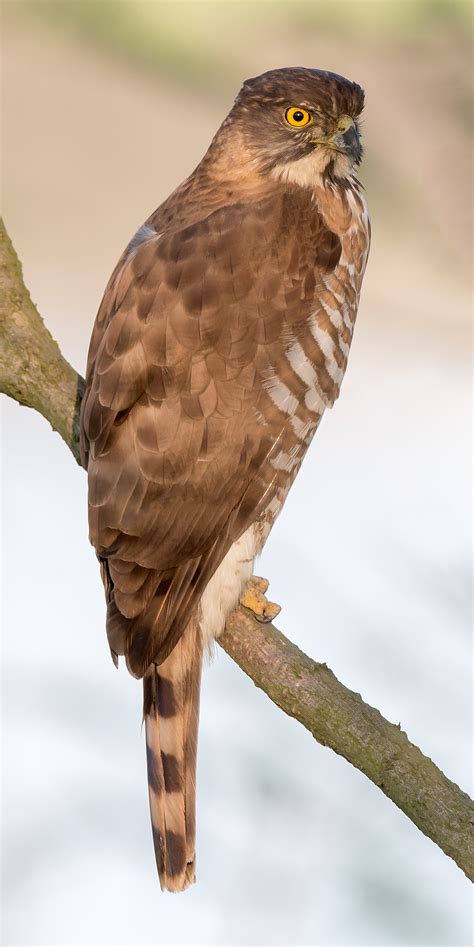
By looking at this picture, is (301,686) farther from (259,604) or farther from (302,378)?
(302,378)

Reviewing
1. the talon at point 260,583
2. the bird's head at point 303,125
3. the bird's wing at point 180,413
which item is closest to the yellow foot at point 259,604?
the talon at point 260,583

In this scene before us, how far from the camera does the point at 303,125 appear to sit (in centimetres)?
179

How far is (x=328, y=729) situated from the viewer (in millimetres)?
1544

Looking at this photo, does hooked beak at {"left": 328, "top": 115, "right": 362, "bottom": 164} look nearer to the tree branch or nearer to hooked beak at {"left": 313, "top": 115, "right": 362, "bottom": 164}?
hooked beak at {"left": 313, "top": 115, "right": 362, "bottom": 164}

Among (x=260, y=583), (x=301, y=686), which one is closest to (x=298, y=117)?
(x=260, y=583)

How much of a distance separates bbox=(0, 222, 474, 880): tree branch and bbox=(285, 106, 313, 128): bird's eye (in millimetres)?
501

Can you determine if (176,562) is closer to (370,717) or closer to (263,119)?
(370,717)

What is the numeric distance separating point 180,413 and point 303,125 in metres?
0.51

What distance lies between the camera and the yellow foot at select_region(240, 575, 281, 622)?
1.78 meters

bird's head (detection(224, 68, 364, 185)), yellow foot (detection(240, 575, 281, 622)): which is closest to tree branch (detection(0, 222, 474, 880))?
yellow foot (detection(240, 575, 281, 622))

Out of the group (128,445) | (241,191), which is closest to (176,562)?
(128,445)

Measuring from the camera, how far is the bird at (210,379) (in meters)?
1.60

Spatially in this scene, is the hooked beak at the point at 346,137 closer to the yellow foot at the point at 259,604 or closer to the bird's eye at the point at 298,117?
the bird's eye at the point at 298,117

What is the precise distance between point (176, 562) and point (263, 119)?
70 centimetres
